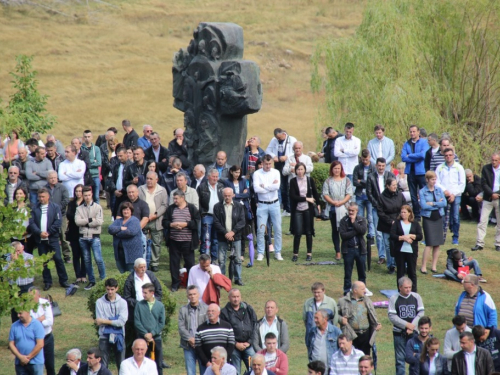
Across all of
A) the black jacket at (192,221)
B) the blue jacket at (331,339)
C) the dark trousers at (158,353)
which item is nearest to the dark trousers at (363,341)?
the blue jacket at (331,339)

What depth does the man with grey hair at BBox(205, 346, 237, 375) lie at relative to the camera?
38.2 feet

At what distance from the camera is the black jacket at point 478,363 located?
1189 cm

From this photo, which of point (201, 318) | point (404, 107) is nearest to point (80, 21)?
point (404, 107)

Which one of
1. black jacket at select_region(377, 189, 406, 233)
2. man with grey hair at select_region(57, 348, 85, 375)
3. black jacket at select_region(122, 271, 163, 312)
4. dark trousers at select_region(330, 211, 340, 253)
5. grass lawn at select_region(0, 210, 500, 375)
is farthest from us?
dark trousers at select_region(330, 211, 340, 253)

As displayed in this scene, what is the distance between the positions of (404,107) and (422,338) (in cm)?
1319

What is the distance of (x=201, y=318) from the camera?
12914mm

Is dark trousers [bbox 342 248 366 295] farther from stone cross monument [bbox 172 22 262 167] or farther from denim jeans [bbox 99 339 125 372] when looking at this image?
denim jeans [bbox 99 339 125 372]

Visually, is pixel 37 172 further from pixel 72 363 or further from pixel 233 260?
pixel 72 363

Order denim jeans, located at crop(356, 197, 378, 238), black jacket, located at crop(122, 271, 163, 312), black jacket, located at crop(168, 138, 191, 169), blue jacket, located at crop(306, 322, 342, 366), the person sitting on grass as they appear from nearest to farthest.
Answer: blue jacket, located at crop(306, 322, 342, 366) → black jacket, located at crop(122, 271, 163, 312) → the person sitting on grass → denim jeans, located at crop(356, 197, 378, 238) → black jacket, located at crop(168, 138, 191, 169)

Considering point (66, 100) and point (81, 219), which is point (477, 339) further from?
point (66, 100)

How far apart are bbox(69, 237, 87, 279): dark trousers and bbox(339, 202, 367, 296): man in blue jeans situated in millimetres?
4561

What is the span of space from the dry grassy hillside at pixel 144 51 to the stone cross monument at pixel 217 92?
27520mm

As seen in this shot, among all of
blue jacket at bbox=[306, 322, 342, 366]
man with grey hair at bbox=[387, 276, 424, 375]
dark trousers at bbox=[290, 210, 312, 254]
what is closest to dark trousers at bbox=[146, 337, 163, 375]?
blue jacket at bbox=[306, 322, 342, 366]

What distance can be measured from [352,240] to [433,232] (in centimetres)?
231
